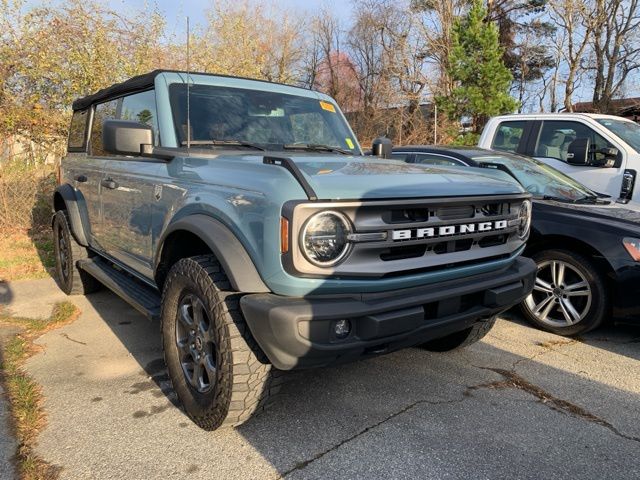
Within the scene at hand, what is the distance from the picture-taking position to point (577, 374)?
11.4 ft

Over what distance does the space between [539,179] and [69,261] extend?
4.70 meters

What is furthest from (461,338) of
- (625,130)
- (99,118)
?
(625,130)

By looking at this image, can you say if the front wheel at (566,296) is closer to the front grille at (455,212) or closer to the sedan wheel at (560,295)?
the sedan wheel at (560,295)

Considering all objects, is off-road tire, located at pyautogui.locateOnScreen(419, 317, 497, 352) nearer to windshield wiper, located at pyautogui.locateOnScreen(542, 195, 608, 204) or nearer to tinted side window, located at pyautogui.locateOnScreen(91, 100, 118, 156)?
windshield wiper, located at pyautogui.locateOnScreen(542, 195, 608, 204)

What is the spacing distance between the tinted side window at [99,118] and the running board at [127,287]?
983 millimetres

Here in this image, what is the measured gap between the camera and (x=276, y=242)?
2.17 metres

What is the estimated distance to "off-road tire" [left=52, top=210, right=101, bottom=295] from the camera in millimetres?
4887

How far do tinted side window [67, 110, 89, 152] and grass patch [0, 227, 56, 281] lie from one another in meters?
1.69

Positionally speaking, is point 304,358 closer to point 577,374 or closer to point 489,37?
point 577,374

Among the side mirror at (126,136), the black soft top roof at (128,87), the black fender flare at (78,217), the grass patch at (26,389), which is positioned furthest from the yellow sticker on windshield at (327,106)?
the grass patch at (26,389)

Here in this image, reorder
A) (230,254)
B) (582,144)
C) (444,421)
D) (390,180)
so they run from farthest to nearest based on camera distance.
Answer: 1. (582,144)
2. (444,421)
3. (390,180)
4. (230,254)

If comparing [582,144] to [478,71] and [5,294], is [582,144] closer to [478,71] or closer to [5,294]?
[5,294]

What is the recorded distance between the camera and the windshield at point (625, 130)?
629 centimetres

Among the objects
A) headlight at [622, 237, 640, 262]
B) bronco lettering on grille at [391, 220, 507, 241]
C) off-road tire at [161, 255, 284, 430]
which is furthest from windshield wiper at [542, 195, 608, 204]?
off-road tire at [161, 255, 284, 430]
